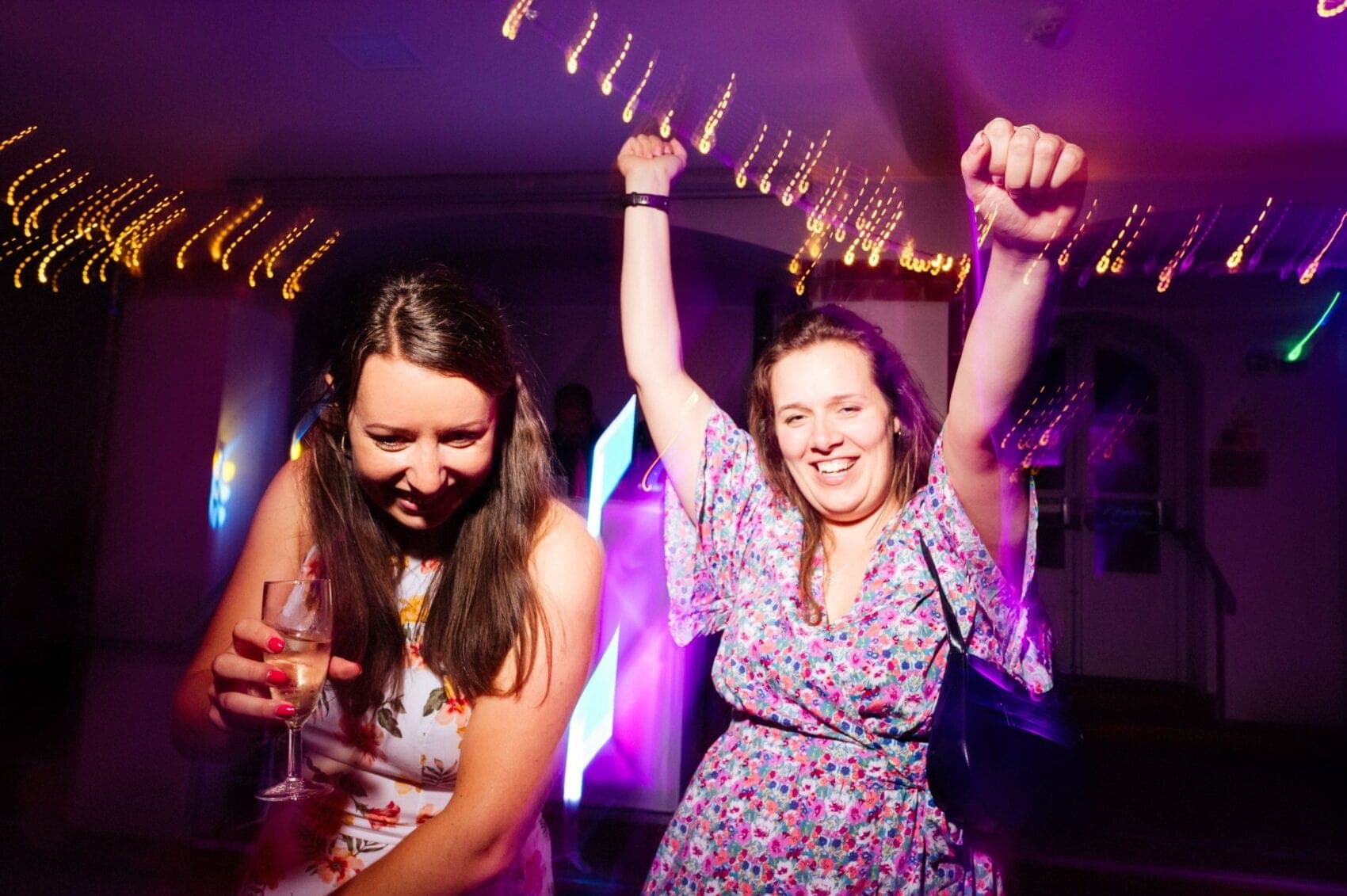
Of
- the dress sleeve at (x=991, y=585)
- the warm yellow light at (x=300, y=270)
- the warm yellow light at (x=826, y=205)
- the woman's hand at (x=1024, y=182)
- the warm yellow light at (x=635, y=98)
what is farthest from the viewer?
the warm yellow light at (x=300, y=270)

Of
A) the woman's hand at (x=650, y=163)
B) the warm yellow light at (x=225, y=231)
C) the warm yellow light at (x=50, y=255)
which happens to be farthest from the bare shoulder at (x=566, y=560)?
the warm yellow light at (x=50, y=255)

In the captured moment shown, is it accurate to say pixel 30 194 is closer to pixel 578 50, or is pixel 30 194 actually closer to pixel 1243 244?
pixel 578 50

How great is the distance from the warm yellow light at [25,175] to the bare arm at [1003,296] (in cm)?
475

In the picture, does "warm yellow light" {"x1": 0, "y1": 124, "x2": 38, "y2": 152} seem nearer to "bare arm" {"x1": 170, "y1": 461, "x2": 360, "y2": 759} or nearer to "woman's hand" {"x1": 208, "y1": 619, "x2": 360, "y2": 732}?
"bare arm" {"x1": 170, "y1": 461, "x2": 360, "y2": 759}

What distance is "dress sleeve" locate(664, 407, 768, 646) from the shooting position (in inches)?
60.4

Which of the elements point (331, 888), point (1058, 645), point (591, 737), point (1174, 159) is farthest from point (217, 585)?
point (1058, 645)

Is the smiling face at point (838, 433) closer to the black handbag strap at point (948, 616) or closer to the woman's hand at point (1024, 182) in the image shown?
the black handbag strap at point (948, 616)

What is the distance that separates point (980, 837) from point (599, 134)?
3.41 meters

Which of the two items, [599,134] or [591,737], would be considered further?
[599,134]

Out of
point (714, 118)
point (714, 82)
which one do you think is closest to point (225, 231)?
point (714, 118)

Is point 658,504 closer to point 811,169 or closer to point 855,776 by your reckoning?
point 811,169

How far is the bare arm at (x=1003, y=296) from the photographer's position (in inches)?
36.3

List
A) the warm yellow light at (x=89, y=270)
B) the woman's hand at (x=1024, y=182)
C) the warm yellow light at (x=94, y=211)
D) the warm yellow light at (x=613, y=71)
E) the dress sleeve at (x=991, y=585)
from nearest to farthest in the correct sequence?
the woman's hand at (x=1024, y=182), the dress sleeve at (x=991, y=585), the warm yellow light at (x=613, y=71), the warm yellow light at (x=94, y=211), the warm yellow light at (x=89, y=270)

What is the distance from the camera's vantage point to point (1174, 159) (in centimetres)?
357
